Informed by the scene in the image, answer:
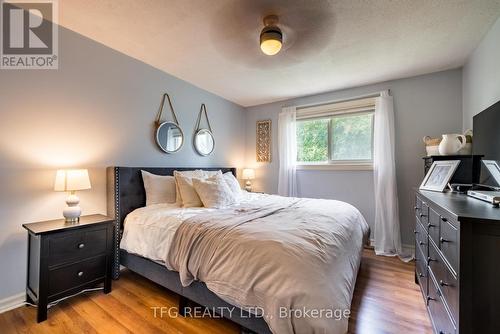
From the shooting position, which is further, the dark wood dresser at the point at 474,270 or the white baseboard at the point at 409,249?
the white baseboard at the point at 409,249

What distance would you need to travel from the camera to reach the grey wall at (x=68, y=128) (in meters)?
1.83

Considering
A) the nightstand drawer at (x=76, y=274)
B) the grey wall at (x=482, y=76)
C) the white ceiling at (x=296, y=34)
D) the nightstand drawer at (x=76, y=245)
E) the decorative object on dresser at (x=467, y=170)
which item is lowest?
the nightstand drawer at (x=76, y=274)

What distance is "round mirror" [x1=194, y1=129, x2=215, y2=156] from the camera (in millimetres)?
3486

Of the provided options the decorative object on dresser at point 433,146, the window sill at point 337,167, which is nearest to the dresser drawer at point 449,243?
the decorative object on dresser at point 433,146

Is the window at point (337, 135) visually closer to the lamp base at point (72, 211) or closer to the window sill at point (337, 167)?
the window sill at point (337, 167)

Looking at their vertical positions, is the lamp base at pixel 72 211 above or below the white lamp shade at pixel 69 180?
below

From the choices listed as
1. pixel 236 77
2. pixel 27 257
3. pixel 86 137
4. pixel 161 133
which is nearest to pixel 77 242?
pixel 27 257

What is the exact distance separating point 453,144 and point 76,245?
139 inches

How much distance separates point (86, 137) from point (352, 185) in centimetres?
353

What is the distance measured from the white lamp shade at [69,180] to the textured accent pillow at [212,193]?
103cm

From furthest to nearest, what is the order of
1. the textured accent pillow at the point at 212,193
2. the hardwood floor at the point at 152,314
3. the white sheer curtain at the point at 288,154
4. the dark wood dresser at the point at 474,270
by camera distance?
the white sheer curtain at the point at 288,154, the textured accent pillow at the point at 212,193, the hardwood floor at the point at 152,314, the dark wood dresser at the point at 474,270

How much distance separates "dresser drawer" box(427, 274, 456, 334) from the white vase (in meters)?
1.26

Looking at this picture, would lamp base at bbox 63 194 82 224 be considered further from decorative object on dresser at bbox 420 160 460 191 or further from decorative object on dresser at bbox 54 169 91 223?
decorative object on dresser at bbox 420 160 460 191

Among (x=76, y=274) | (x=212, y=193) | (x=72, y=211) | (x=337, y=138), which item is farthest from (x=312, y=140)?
(x=76, y=274)
